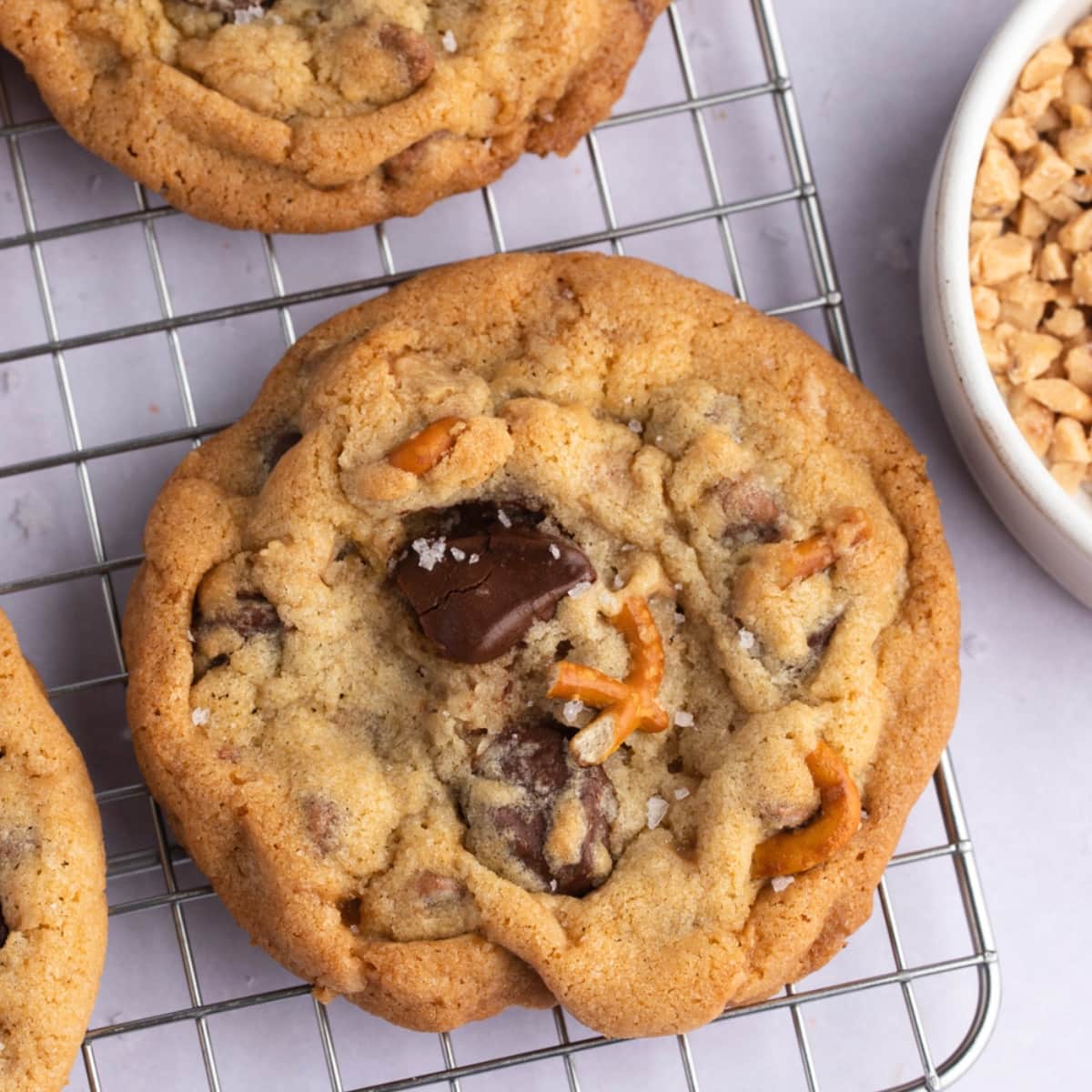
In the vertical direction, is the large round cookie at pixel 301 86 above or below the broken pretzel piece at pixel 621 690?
above

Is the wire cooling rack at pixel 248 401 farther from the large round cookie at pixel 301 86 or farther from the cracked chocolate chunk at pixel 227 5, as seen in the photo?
the cracked chocolate chunk at pixel 227 5

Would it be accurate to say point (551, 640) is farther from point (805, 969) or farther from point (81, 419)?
point (81, 419)

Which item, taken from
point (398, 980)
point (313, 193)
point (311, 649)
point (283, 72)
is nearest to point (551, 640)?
point (311, 649)

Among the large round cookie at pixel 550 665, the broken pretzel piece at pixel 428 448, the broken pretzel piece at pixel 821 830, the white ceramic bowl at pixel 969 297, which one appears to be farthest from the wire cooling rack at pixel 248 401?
the broken pretzel piece at pixel 428 448

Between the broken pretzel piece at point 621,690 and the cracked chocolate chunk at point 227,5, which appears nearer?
the broken pretzel piece at point 621,690

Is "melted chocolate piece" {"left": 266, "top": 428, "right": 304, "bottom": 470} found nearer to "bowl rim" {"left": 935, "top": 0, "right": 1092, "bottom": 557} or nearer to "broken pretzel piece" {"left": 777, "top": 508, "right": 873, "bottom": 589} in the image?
"broken pretzel piece" {"left": 777, "top": 508, "right": 873, "bottom": 589}

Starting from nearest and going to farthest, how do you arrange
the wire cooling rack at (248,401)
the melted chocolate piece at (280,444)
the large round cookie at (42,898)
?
the large round cookie at (42,898), the melted chocolate piece at (280,444), the wire cooling rack at (248,401)
